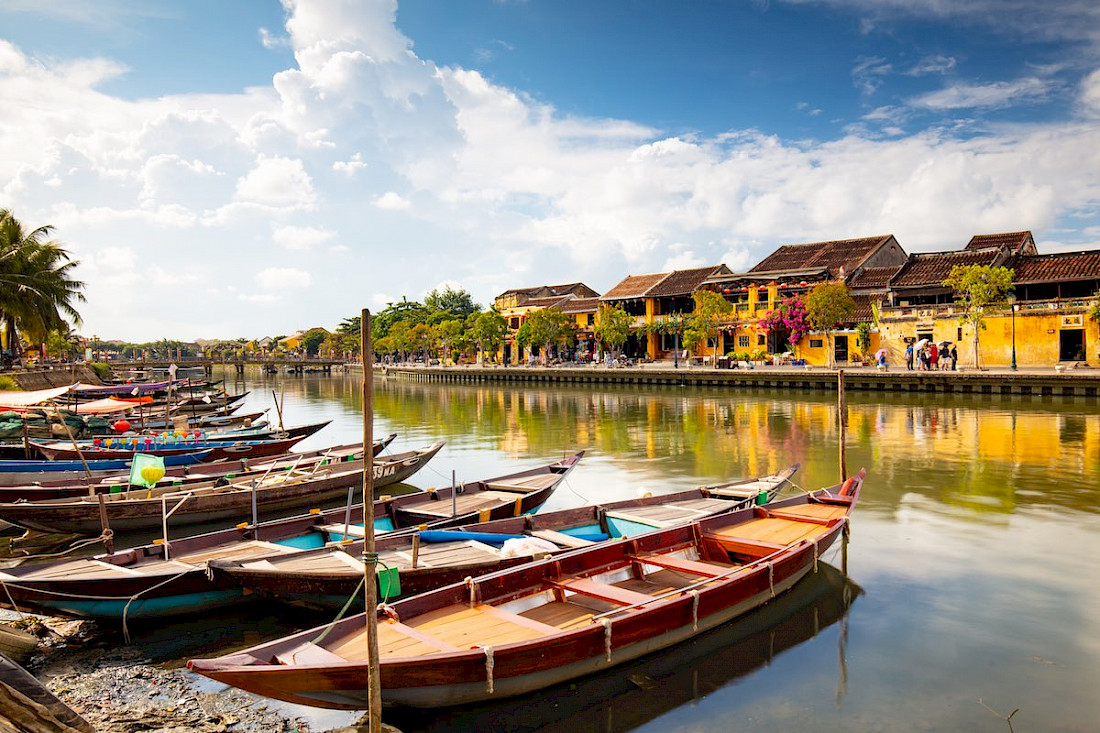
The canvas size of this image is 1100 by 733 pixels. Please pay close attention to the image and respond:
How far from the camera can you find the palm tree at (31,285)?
31.9 m

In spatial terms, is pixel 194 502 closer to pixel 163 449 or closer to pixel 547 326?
pixel 163 449

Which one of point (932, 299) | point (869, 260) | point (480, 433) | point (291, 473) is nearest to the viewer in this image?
point (291, 473)

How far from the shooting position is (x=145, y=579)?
7129mm

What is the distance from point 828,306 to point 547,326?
22447 millimetres

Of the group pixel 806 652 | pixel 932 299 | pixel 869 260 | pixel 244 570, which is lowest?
pixel 806 652

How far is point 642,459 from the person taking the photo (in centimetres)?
1844

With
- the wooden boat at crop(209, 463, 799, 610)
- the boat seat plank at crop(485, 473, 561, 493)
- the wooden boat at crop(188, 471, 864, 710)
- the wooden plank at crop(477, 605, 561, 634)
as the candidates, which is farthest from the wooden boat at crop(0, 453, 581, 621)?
the boat seat plank at crop(485, 473, 561, 493)

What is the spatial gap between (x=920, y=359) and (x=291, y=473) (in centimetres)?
3182

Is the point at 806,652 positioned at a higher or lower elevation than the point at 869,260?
lower

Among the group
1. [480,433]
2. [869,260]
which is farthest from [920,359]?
[480,433]

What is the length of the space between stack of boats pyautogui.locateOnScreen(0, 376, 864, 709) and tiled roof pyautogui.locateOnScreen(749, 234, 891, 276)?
36445 mm

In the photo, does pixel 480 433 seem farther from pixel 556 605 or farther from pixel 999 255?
pixel 999 255

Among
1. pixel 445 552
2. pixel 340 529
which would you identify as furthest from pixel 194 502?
pixel 445 552

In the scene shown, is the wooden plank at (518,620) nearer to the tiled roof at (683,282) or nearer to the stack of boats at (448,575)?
the stack of boats at (448,575)
